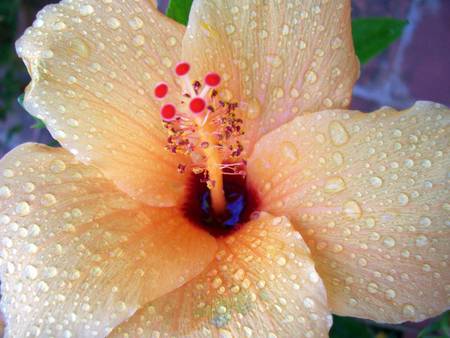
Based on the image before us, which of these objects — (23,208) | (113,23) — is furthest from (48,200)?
(113,23)

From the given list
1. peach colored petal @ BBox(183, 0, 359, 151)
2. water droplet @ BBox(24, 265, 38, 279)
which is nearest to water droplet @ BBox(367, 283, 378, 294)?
peach colored petal @ BBox(183, 0, 359, 151)

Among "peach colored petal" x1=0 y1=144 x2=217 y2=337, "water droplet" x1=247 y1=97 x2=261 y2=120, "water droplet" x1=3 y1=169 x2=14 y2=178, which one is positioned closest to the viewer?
"peach colored petal" x1=0 y1=144 x2=217 y2=337

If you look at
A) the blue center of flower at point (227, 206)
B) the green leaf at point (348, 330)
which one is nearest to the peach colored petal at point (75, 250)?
the blue center of flower at point (227, 206)

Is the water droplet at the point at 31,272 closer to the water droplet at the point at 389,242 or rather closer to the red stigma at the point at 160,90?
the red stigma at the point at 160,90

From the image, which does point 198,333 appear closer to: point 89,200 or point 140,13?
point 89,200

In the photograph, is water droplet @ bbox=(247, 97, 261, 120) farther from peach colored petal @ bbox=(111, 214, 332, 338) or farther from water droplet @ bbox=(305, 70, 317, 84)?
peach colored petal @ bbox=(111, 214, 332, 338)
